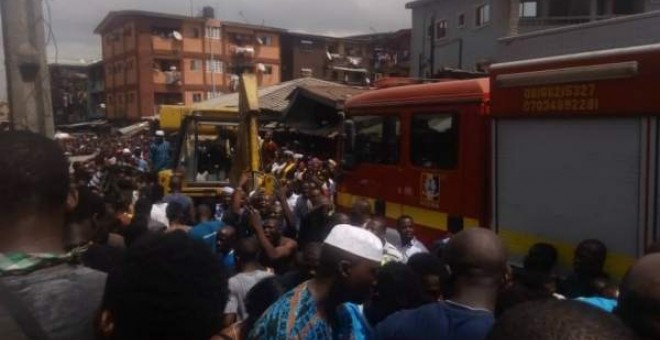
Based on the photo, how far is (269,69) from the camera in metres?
56.0

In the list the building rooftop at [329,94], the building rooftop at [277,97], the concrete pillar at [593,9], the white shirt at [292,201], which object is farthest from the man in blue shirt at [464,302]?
the concrete pillar at [593,9]

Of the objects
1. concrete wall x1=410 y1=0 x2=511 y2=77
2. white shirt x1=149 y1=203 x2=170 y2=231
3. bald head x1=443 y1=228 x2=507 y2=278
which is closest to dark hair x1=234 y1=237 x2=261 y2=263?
bald head x1=443 y1=228 x2=507 y2=278

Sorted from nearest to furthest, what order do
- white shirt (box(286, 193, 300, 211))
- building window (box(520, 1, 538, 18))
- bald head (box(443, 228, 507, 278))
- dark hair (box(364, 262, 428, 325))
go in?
bald head (box(443, 228, 507, 278))
dark hair (box(364, 262, 428, 325))
white shirt (box(286, 193, 300, 211))
building window (box(520, 1, 538, 18))

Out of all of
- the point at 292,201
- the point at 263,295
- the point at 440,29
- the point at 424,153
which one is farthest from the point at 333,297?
the point at 440,29

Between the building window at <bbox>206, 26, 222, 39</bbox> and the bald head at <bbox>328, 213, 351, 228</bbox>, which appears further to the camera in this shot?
the building window at <bbox>206, 26, 222, 39</bbox>

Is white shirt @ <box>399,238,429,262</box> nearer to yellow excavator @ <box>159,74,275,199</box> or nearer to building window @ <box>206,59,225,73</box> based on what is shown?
yellow excavator @ <box>159,74,275,199</box>

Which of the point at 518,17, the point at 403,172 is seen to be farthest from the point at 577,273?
the point at 518,17

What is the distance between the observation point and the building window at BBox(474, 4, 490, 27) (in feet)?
103

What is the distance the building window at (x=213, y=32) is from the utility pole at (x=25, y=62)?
2012 inches

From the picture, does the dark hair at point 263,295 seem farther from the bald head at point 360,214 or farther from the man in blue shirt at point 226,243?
the bald head at point 360,214

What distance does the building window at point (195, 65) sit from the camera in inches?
2093

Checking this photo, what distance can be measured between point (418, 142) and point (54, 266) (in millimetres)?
5877

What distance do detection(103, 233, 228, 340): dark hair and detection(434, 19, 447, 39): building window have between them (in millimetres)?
34969

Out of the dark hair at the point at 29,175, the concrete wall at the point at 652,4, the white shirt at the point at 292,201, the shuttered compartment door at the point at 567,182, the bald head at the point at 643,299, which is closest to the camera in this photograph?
the dark hair at the point at 29,175
